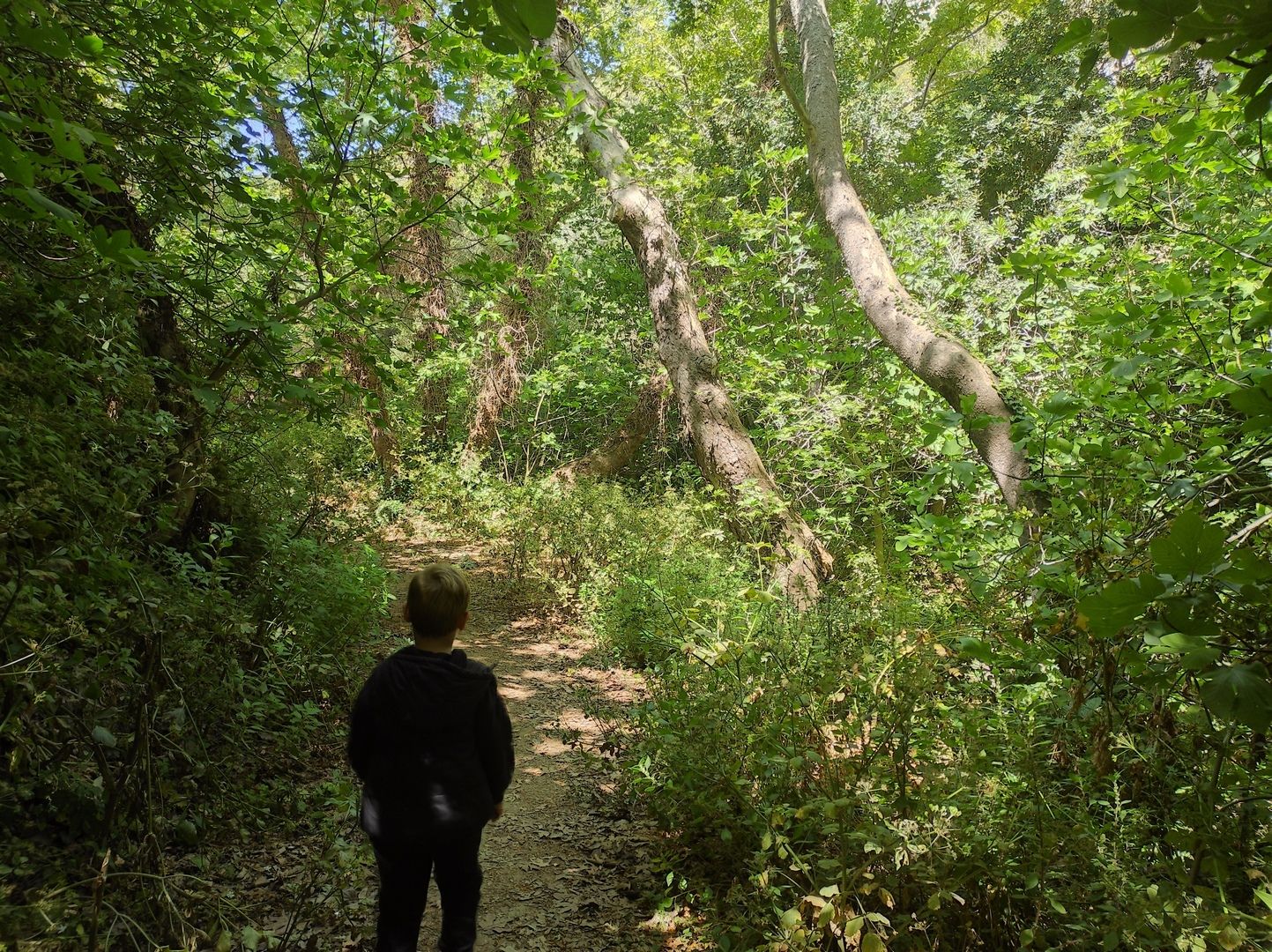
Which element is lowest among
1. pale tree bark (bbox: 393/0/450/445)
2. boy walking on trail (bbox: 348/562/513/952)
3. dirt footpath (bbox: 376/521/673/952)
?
dirt footpath (bbox: 376/521/673/952)

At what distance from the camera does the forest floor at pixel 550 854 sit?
297 centimetres

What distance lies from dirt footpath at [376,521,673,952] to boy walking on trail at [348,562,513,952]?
976 mm

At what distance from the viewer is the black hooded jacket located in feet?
7.48

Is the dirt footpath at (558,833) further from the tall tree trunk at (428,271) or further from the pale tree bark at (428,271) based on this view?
the tall tree trunk at (428,271)

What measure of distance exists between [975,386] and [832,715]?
11.4ft

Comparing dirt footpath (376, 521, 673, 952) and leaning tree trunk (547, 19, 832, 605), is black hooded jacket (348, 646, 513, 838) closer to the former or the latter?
dirt footpath (376, 521, 673, 952)

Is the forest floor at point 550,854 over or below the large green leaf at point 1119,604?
below

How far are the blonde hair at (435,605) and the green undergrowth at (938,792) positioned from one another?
1424 millimetres

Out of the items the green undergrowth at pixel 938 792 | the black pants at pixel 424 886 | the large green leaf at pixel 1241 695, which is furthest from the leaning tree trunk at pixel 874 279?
the black pants at pixel 424 886

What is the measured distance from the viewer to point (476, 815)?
235cm

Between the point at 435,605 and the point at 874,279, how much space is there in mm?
5759

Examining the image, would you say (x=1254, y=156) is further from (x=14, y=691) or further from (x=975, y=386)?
(x=14, y=691)

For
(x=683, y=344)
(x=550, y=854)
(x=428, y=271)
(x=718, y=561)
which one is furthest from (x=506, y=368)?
(x=550, y=854)

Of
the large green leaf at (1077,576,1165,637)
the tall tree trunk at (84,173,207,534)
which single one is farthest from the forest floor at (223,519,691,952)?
the large green leaf at (1077,576,1165,637)
